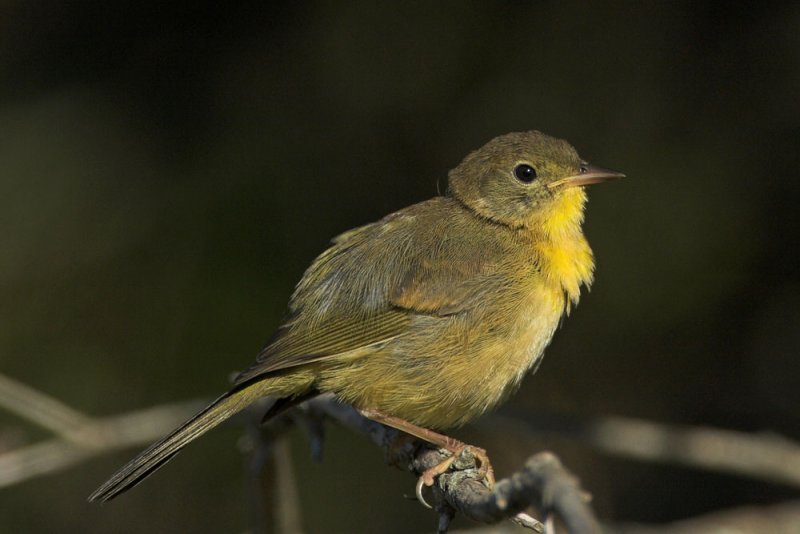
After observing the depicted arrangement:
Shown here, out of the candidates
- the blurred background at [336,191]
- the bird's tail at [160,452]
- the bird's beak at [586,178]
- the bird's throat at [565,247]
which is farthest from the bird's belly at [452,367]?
the blurred background at [336,191]

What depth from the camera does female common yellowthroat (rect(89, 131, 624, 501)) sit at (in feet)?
13.3

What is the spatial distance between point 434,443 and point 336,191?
111 inches

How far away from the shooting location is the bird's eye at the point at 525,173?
15.1 ft

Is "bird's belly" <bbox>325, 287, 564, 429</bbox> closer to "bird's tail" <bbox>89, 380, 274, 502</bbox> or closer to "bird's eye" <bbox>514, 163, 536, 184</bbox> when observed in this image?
"bird's tail" <bbox>89, 380, 274, 502</bbox>

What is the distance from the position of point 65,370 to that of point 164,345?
1.99 feet

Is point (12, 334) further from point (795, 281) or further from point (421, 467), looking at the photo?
point (795, 281)

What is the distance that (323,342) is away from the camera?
4.11 meters

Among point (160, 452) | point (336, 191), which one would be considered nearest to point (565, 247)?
point (160, 452)

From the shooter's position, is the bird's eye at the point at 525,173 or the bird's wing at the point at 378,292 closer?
the bird's wing at the point at 378,292

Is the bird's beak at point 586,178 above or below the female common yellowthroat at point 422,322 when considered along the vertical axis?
above

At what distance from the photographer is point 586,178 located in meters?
4.54

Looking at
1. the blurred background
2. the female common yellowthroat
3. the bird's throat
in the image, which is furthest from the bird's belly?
the blurred background

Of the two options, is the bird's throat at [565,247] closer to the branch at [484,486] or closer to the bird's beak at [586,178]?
the bird's beak at [586,178]

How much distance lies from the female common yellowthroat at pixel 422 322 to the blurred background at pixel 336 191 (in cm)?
203
